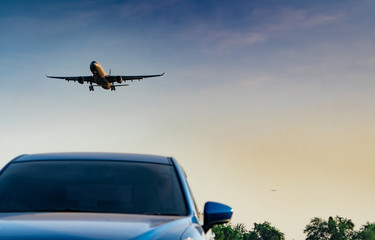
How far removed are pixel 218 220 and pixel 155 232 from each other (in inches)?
48.4

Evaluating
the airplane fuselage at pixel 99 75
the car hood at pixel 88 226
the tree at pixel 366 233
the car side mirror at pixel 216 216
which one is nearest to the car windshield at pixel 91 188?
the car side mirror at pixel 216 216

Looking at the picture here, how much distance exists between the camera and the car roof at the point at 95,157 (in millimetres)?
5367

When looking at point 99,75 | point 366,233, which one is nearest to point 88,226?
point 99,75

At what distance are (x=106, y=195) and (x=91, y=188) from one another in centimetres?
16

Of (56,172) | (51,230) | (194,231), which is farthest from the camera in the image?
(56,172)

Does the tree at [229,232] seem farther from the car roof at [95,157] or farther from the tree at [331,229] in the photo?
the car roof at [95,157]

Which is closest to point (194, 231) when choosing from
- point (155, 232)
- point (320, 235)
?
point (155, 232)

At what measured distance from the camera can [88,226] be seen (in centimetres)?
364

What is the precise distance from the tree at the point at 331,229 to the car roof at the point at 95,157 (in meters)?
127

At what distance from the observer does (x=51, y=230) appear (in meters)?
3.49

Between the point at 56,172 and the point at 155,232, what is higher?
the point at 56,172

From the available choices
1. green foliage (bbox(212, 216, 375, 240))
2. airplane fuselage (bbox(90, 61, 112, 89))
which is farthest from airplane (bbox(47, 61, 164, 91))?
green foliage (bbox(212, 216, 375, 240))

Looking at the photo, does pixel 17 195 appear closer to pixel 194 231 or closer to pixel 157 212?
pixel 157 212

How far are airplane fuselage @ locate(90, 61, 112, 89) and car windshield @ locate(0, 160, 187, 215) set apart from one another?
66.0 meters
